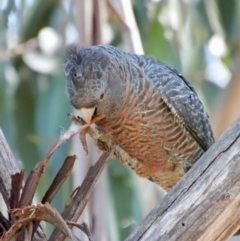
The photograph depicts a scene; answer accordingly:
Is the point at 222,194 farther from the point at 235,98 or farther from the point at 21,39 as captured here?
the point at 21,39

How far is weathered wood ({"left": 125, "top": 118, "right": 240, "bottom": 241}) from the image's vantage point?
1.60 meters

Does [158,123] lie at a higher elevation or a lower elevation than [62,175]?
higher

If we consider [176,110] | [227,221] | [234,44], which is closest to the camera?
[227,221]

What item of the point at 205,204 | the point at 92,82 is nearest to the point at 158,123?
the point at 92,82

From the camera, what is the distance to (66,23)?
431cm

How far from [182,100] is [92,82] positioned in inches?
25.7

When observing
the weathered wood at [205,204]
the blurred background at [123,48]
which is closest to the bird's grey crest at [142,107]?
the weathered wood at [205,204]

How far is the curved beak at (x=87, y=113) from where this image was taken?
7.09ft

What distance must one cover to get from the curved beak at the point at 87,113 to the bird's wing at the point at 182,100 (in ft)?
1.71

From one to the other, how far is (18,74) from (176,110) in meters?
2.11

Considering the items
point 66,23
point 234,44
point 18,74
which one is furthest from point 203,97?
point 18,74

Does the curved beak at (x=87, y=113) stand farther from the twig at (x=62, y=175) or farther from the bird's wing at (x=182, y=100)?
the bird's wing at (x=182, y=100)

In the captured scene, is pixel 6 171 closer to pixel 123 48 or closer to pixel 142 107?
pixel 142 107

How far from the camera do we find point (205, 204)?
1614mm
